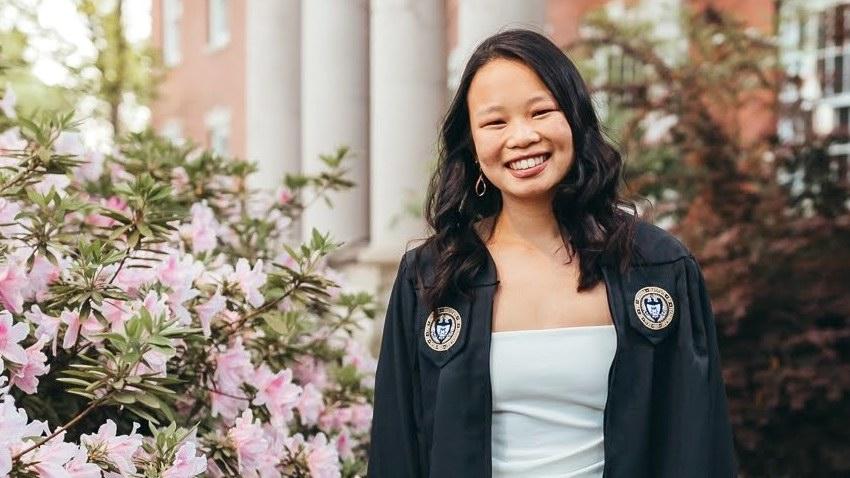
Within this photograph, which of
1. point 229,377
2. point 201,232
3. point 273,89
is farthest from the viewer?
point 273,89

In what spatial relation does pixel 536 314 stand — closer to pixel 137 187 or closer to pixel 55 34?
pixel 137 187

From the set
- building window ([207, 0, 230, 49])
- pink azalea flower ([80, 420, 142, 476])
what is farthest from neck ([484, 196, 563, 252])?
building window ([207, 0, 230, 49])

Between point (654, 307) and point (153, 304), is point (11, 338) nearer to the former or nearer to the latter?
point (153, 304)

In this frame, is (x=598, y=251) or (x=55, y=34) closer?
(x=598, y=251)

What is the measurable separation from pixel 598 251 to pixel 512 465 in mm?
433

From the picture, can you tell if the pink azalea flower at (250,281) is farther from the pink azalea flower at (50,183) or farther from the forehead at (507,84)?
the forehead at (507,84)

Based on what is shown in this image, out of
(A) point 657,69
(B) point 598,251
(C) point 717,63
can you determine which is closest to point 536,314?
(B) point 598,251

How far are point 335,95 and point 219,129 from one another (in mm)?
9847

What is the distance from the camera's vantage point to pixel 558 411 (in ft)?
6.78

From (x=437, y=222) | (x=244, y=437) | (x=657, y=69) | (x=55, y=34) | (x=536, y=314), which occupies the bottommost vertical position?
(x=244, y=437)

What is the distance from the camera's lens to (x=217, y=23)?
18.3 meters

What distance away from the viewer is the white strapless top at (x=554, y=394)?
204 cm

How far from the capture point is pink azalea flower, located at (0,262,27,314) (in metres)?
2.35

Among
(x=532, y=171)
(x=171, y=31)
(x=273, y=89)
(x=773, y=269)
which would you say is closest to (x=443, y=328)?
(x=532, y=171)
